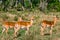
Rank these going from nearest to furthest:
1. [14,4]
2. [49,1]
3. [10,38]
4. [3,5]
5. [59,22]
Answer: [10,38], [59,22], [3,5], [14,4], [49,1]

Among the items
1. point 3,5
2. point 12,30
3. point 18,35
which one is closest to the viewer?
point 18,35

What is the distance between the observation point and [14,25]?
12.8m

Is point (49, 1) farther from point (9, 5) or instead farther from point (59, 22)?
point (59, 22)

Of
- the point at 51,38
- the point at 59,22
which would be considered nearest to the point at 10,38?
the point at 51,38

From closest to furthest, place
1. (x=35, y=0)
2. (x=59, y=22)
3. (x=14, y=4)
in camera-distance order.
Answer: (x=59, y=22) < (x=14, y=4) < (x=35, y=0)

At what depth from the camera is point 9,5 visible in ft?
94.5

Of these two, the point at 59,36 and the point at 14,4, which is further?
the point at 14,4

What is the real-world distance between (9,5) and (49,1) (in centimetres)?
671

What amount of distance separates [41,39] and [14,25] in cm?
175

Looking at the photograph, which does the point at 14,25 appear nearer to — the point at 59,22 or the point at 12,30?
the point at 12,30

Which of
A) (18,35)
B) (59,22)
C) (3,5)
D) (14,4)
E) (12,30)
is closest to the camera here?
(18,35)

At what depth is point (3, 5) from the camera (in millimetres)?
28172

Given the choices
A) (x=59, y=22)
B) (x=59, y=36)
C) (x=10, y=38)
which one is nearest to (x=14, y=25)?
(x=10, y=38)

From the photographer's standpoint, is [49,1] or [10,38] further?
[49,1]
